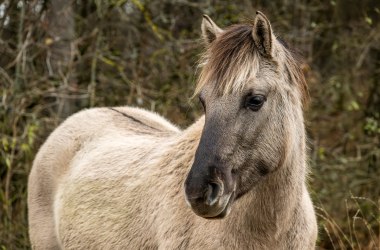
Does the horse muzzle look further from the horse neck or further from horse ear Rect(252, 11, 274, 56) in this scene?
horse ear Rect(252, 11, 274, 56)

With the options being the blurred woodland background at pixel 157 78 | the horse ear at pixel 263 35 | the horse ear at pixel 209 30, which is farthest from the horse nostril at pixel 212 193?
the blurred woodland background at pixel 157 78

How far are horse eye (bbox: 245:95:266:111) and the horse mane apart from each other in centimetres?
8

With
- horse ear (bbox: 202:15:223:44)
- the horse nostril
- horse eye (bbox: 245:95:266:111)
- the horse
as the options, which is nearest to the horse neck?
the horse

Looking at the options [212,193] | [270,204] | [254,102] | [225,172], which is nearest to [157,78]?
[270,204]

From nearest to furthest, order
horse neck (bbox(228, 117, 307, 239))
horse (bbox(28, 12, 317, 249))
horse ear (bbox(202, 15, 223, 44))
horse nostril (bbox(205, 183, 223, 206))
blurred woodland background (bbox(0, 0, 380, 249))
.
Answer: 1. horse nostril (bbox(205, 183, 223, 206))
2. horse (bbox(28, 12, 317, 249))
3. horse neck (bbox(228, 117, 307, 239))
4. horse ear (bbox(202, 15, 223, 44))
5. blurred woodland background (bbox(0, 0, 380, 249))

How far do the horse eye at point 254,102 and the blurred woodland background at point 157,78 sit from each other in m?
3.43

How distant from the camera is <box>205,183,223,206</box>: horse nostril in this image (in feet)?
10.8

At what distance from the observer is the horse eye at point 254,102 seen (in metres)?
3.56

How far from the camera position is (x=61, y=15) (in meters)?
8.28

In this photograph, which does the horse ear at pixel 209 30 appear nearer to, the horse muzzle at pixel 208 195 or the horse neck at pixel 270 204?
the horse neck at pixel 270 204

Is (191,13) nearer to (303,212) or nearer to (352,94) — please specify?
(352,94)

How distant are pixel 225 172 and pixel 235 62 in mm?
665

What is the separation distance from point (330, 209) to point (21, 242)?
380 centimetres

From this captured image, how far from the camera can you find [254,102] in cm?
356
